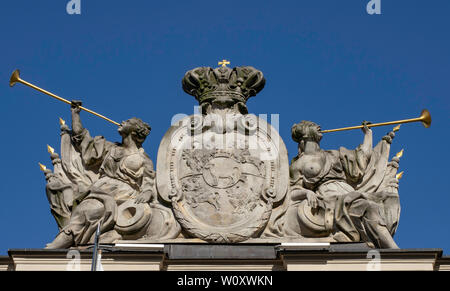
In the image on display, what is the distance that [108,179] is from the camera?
2211cm

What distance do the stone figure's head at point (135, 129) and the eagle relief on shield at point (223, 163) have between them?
0.51 metres

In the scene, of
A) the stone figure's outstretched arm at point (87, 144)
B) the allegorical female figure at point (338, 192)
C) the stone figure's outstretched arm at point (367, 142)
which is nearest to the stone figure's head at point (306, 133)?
the allegorical female figure at point (338, 192)

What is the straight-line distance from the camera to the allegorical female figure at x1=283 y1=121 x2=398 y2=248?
21344mm

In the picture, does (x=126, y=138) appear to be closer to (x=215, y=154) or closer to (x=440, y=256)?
(x=215, y=154)

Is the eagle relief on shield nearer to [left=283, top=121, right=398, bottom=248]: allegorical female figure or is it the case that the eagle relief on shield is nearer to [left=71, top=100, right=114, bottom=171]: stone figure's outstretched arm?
[left=283, top=121, right=398, bottom=248]: allegorical female figure

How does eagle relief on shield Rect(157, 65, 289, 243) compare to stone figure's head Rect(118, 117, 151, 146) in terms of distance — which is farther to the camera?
stone figure's head Rect(118, 117, 151, 146)

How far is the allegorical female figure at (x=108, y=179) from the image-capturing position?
2134cm
